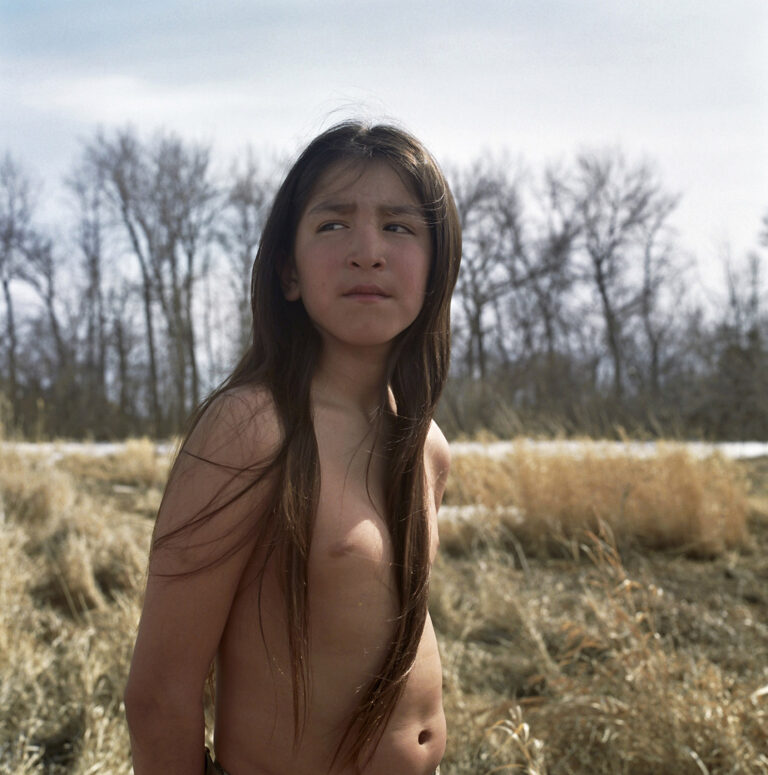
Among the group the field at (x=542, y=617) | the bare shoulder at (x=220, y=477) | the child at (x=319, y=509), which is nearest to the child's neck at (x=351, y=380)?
the child at (x=319, y=509)

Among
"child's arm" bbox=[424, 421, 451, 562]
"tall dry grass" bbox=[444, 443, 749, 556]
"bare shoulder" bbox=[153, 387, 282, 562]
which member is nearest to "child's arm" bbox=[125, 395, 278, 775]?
"bare shoulder" bbox=[153, 387, 282, 562]

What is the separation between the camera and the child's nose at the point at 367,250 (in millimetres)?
1387

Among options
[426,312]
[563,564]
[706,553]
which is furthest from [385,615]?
[706,553]

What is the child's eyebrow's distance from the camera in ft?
4.74

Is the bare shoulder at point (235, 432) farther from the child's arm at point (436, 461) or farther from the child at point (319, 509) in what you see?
the child's arm at point (436, 461)

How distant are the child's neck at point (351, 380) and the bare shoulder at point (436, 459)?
7.9 inches

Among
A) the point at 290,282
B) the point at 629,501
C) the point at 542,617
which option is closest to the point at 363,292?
the point at 290,282

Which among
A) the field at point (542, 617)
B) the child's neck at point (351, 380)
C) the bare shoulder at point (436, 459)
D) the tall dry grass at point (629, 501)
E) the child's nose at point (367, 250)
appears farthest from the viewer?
the tall dry grass at point (629, 501)

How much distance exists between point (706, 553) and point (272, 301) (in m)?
4.77

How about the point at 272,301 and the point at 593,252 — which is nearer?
the point at 272,301

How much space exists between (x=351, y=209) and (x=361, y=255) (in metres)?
0.11

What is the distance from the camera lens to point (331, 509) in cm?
134

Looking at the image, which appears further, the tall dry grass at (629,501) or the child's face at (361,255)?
the tall dry grass at (629,501)

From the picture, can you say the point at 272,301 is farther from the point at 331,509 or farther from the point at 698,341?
the point at 698,341
